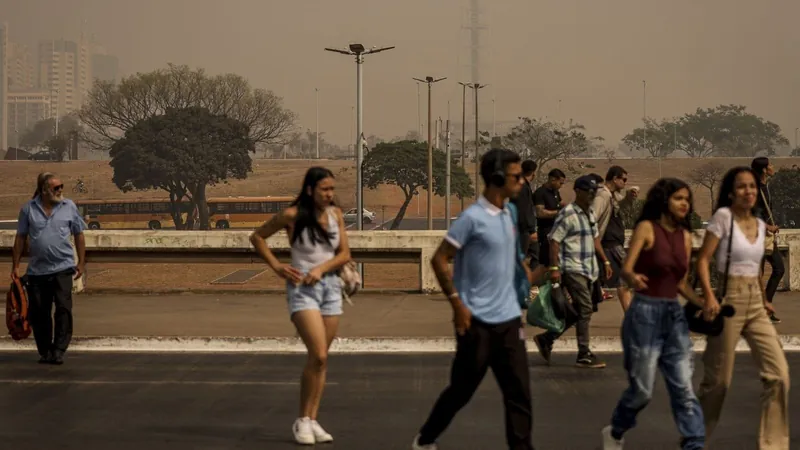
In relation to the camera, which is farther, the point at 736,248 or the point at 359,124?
the point at 359,124

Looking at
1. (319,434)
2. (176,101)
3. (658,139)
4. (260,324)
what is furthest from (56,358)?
(658,139)

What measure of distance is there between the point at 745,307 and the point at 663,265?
22.5 inches

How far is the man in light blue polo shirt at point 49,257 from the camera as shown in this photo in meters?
11.5

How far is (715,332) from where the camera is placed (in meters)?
6.98

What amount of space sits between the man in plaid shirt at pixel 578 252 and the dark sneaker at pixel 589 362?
0.05ft

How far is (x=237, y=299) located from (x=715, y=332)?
33.4 feet

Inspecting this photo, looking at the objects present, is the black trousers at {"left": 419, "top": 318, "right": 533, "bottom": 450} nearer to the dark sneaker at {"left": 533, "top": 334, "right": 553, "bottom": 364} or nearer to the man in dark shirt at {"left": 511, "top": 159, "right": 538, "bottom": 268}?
the dark sneaker at {"left": 533, "top": 334, "right": 553, "bottom": 364}

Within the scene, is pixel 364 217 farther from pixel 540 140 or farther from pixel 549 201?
pixel 549 201

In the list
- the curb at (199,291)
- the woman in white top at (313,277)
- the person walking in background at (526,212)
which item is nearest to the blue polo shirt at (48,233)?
the woman in white top at (313,277)

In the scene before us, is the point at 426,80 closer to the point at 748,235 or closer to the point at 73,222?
the point at 73,222

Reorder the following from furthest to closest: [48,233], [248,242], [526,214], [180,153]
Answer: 1. [180,153]
2. [248,242]
3. [526,214]
4. [48,233]

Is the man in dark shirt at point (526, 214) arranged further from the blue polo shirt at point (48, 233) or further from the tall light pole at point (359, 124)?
the tall light pole at point (359, 124)

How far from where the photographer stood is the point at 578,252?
35.8 feet

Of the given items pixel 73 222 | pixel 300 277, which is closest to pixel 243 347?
pixel 73 222
